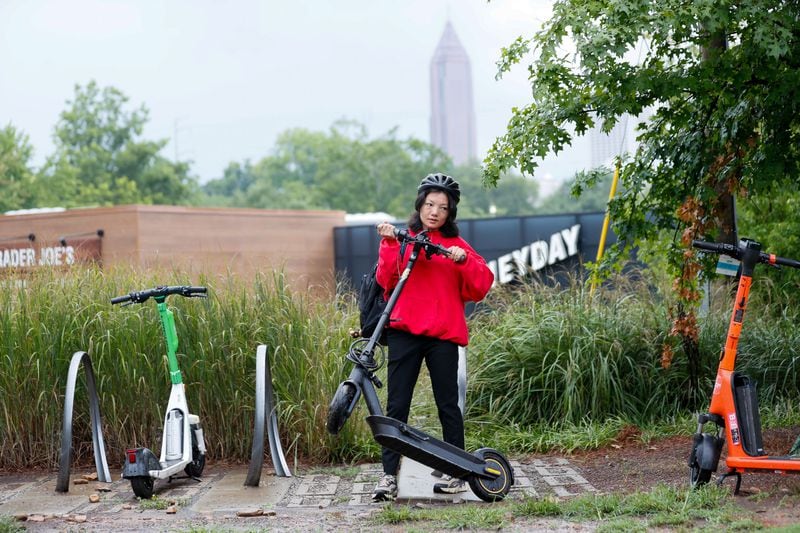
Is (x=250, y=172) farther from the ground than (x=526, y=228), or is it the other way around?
(x=250, y=172)

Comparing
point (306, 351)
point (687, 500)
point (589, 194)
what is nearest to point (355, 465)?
point (306, 351)

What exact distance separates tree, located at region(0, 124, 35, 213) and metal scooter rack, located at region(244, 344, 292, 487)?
2069 inches

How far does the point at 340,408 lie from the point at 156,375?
2358mm

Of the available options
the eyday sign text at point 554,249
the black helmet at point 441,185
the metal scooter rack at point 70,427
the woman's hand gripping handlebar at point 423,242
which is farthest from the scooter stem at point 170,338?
the eyday sign text at point 554,249

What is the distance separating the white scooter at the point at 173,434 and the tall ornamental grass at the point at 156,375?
1.54 ft

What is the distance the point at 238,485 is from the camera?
646 cm

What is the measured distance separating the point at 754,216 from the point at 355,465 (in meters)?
5.93

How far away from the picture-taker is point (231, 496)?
6094 mm

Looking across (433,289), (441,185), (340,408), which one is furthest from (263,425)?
(441,185)

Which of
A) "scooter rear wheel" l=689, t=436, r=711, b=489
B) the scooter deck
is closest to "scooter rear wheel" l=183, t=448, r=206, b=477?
the scooter deck

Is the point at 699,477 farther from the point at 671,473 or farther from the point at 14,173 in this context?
the point at 14,173

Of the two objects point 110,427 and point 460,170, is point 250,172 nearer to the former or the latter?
point 460,170

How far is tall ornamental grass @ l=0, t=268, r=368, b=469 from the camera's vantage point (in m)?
7.24

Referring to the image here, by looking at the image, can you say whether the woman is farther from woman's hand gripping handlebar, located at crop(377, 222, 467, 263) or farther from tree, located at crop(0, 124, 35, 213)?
tree, located at crop(0, 124, 35, 213)
